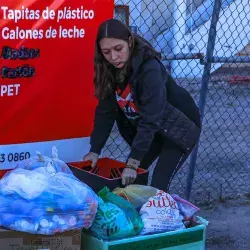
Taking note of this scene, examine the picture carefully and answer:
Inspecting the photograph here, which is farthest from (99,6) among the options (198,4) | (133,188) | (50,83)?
(198,4)

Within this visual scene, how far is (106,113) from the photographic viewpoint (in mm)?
4191

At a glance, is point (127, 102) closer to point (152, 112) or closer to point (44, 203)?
point (152, 112)

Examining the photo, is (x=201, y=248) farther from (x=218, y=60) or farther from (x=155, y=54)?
(x=218, y=60)

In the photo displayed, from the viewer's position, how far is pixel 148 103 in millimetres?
3852

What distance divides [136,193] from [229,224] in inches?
76.3

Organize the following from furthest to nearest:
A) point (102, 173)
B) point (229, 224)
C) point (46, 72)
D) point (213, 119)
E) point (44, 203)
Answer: point (213, 119)
point (229, 224)
point (102, 173)
point (46, 72)
point (44, 203)

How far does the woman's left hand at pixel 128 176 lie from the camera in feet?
12.6

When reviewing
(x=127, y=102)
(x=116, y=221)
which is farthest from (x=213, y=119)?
(x=116, y=221)

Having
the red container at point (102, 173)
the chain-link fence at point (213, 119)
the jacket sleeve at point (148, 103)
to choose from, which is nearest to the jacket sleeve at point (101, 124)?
the red container at point (102, 173)

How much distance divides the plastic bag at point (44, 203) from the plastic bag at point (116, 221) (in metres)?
0.08

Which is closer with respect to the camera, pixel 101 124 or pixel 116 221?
pixel 116 221

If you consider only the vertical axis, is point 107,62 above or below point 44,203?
above

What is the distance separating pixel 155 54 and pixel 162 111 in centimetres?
34

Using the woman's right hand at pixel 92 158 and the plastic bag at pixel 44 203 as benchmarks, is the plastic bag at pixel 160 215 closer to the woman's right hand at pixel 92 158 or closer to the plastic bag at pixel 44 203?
the plastic bag at pixel 44 203
